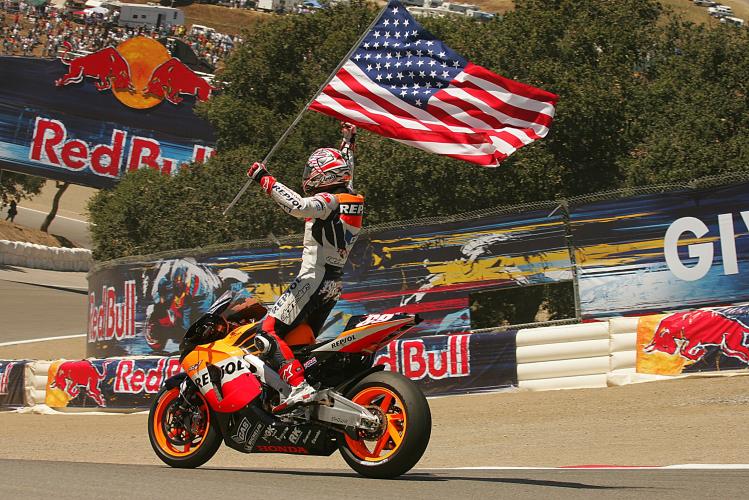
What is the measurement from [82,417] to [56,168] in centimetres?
2966

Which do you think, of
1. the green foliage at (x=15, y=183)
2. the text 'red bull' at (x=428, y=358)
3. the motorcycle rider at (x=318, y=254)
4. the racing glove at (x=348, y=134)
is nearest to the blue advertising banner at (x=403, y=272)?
the text 'red bull' at (x=428, y=358)

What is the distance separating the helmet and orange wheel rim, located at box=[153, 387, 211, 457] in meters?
1.79

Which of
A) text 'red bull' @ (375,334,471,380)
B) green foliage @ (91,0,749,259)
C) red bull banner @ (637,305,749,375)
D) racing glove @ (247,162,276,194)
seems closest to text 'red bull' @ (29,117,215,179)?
green foliage @ (91,0,749,259)

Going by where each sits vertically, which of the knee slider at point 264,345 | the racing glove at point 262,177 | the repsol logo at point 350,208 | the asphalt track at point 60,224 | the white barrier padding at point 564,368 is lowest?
the asphalt track at point 60,224

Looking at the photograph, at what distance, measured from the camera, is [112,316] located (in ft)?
62.7

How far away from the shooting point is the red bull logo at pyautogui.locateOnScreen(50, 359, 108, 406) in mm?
16328

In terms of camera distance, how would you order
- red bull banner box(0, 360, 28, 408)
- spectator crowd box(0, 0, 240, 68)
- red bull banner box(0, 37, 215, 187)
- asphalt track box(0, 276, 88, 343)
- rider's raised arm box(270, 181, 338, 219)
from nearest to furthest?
rider's raised arm box(270, 181, 338, 219)
red bull banner box(0, 360, 28, 408)
asphalt track box(0, 276, 88, 343)
red bull banner box(0, 37, 215, 187)
spectator crowd box(0, 0, 240, 68)

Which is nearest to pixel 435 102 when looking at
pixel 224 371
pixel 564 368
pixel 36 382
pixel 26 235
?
pixel 564 368

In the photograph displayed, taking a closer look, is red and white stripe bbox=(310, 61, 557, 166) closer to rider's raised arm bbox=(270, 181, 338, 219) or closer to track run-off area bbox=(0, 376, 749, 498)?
track run-off area bbox=(0, 376, 749, 498)

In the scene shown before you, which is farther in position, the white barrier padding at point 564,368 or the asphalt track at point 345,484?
the white barrier padding at point 564,368

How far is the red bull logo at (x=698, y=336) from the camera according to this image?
42.4 ft

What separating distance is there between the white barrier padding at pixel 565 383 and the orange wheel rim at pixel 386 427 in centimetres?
662

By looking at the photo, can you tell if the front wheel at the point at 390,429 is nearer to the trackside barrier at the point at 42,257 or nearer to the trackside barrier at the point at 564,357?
the trackside barrier at the point at 564,357

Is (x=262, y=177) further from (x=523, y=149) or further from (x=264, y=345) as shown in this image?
(x=523, y=149)
